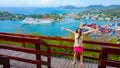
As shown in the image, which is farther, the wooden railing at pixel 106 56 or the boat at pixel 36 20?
the boat at pixel 36 20

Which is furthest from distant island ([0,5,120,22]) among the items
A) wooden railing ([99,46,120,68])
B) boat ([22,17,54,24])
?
wooden railing ([99,46,120,68])

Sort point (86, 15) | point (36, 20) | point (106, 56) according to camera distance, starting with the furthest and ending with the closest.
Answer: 1. point (36, 20)
2. point (86, 15)
3. point (106, 56)

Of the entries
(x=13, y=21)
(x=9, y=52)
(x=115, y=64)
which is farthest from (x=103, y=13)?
(x=115, y=64)

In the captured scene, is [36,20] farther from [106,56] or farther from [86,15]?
[106,56]

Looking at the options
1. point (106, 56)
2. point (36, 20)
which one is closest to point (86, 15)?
point (36, 20)

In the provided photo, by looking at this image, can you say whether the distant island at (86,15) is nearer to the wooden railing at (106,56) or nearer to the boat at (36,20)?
the boat at (36,20)

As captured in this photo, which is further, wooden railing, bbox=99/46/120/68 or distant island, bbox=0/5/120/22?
distant island, bbox=0/5/120/22

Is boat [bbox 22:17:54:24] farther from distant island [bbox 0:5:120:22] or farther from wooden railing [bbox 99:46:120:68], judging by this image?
wooden railing [bbox 99:46:120:68]

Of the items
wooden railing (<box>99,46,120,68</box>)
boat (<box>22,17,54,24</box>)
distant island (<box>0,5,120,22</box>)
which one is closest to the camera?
wooden railing (<box>99,46,120,68</box>)

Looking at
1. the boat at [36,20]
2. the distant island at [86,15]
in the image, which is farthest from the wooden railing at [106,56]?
the boat at [36,20]

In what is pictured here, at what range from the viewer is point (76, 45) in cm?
525

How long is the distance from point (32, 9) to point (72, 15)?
15.2 feet

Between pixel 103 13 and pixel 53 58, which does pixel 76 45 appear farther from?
pixel 103 13

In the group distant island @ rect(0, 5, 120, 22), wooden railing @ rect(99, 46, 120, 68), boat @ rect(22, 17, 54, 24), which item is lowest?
boat @ rect(22, 17, 54, 24)
